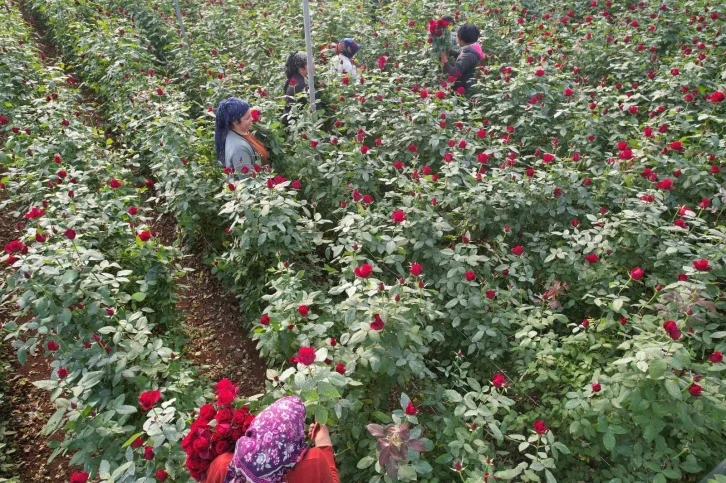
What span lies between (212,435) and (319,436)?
1.52 feet

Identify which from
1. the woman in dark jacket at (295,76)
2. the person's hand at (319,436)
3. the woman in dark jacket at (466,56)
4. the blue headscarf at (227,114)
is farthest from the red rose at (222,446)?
the woman in dark jacket at (466,56)

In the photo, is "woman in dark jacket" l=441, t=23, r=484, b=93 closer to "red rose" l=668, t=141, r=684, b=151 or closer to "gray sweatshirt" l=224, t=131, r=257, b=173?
"red rose" l=668, t=141, r=684, b=151

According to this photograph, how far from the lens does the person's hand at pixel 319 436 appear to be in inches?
73.5

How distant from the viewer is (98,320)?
7.52 ft

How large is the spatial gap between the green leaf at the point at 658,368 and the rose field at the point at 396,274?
2 centimetres

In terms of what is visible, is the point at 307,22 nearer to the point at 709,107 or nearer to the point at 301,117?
the point at 301,117

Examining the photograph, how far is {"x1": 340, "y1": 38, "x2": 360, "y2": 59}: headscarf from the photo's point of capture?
4918 millimetres

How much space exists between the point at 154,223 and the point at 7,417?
6.79 feet

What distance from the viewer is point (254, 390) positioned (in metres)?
3.10

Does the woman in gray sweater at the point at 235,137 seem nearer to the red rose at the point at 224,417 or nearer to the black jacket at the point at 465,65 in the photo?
the red rose at the point at 224,417

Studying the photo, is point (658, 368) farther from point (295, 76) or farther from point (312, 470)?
point (295, 76)

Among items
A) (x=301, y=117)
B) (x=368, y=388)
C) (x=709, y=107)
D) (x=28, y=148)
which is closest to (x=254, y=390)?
(x=368, y=388)

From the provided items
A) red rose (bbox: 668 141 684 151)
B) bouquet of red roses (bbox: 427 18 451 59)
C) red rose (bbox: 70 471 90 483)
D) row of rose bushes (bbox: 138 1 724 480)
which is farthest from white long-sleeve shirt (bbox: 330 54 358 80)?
red rose (bbox: 70 471 90 483)

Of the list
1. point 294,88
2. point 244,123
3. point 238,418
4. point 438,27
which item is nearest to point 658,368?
point 238,418
